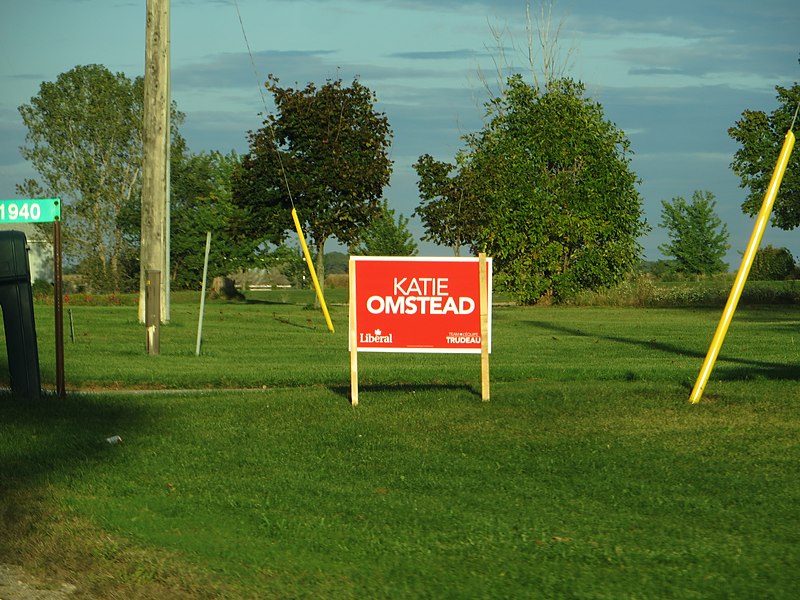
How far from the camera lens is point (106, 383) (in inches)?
672

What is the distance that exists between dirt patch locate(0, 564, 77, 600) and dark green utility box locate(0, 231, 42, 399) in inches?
297

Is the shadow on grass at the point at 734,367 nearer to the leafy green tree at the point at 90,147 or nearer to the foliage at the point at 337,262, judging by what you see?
the leafy green tree at the point at 90,147

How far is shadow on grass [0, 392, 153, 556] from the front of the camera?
8141 mm

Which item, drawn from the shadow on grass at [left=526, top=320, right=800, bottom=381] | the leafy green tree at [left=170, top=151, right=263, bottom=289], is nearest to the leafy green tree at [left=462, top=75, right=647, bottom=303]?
the leafy green tree at [left=170, top=151, right=263, bottom=289]

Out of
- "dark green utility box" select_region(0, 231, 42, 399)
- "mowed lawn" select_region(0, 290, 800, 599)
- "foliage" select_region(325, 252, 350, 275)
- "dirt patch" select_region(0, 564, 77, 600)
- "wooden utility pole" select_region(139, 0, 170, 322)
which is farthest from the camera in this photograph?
"foliage" select_region(325, 252, 350, 275)

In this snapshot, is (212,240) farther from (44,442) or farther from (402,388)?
(44,442)

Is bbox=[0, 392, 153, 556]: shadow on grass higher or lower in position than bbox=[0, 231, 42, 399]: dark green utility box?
lower

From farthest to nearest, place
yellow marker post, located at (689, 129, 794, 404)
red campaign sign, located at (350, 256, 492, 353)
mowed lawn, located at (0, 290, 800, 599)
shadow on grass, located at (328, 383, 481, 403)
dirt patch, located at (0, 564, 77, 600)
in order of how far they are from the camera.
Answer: shadow on grass, located at (328, 383, 481, 403) < red campaign sign, located at (350, 256, 492, 353) < yellow marker post, located at (689, 129, 794, 404) < mowed lawn, located at (0, 290, 800, 599) < dirt patch, located at (0, 564, 77, 600)

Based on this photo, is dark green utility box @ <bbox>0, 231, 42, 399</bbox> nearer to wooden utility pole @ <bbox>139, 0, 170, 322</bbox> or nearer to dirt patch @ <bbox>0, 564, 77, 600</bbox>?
dirt patch @ <bbox>0, 564, 77, 600</bbox>

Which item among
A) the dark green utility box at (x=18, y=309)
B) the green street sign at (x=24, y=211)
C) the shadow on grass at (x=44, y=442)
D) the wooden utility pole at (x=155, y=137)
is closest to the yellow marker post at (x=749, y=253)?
the shadow on grass at (x=44, y=442)

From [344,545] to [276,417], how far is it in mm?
5313

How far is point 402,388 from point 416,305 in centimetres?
283

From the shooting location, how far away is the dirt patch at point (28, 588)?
20.0ft

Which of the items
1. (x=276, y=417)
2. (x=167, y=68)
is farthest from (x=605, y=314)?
(x=276, y=417)
